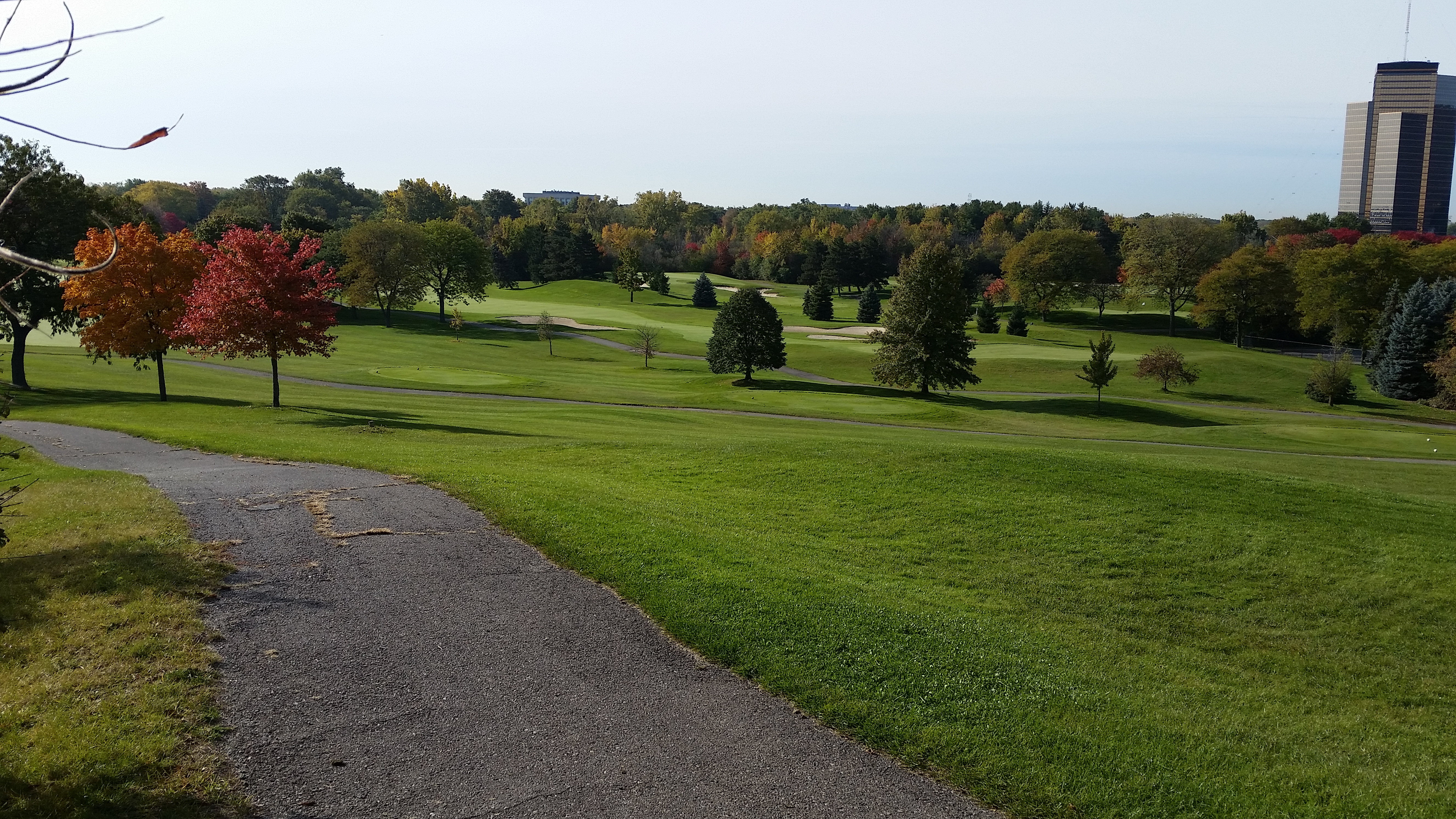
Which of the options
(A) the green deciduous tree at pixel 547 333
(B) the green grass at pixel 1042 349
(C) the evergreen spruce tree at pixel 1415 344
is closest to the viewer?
(B) the green grass at pixel 1042 349

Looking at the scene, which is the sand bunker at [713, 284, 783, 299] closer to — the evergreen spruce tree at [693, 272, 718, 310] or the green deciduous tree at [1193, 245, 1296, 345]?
the evergreen spruce tree at [693, 272, 718, 310]

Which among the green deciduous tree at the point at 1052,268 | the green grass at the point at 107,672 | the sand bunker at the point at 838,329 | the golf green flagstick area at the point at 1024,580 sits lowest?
the golf green flagstick area at the point at 1024,580

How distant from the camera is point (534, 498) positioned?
15531 mm

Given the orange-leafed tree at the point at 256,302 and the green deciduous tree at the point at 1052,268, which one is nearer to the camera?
the orange-leafed tree at the point at 256,302

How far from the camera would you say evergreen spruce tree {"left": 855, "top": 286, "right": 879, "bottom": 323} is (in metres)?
95.8

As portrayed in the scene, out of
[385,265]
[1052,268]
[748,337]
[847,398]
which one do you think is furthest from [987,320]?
[385,265]

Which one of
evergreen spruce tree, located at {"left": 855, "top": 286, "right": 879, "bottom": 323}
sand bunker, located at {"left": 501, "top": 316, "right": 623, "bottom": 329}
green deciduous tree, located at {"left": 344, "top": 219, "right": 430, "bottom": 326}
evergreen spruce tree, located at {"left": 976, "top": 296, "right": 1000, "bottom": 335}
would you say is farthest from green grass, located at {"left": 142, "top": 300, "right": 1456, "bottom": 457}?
evergreen spruce tree, located at {"left": 855, "top": 286, "right": 879, "bottom": 323}

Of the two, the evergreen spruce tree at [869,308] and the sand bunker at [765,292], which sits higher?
the sand bunker at [765,292]

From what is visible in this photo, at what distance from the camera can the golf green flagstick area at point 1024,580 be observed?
8.30 metres

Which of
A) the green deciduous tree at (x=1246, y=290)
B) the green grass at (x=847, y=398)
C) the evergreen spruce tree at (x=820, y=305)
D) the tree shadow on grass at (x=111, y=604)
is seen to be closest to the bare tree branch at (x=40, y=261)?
the tree shadow on grass at (x=111, y=604)

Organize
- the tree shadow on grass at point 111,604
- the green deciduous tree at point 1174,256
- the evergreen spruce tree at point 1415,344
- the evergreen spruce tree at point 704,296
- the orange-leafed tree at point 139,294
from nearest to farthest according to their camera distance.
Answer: the tree shadow on grass at point 111,604 → the orange-leafed tree at point 139,294 → the evergreen spruce tree at point 1415,344 → the green deciduous tree at point 1174,256 → the evergreen spruce tree at point 704,296

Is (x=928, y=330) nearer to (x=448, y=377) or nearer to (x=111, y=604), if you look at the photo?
(x=448, y=377)

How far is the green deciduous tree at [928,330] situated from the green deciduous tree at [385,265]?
48.0m

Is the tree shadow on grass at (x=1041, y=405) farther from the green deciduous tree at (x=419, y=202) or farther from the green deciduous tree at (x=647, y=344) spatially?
the green deciduous tree at (x=419, y=202)
